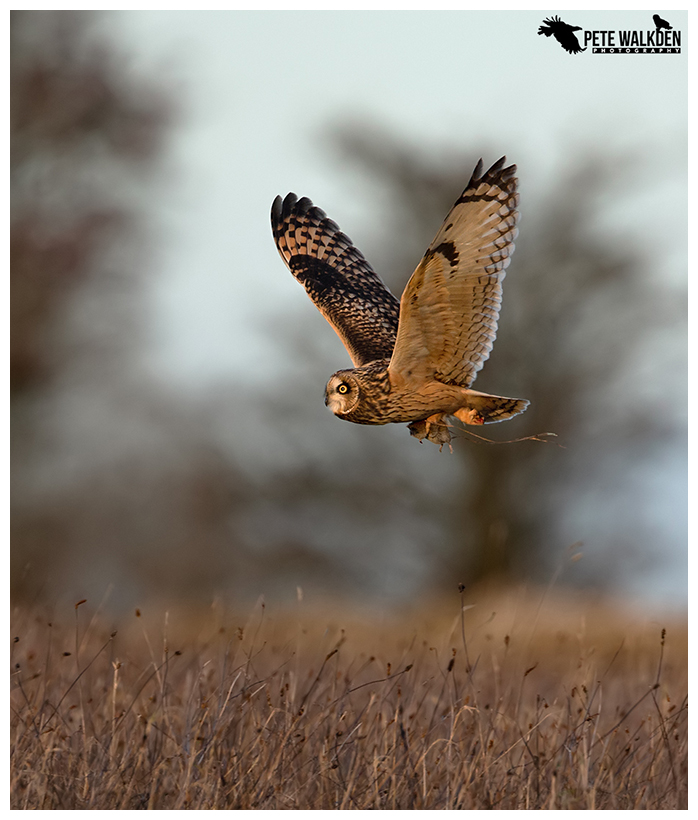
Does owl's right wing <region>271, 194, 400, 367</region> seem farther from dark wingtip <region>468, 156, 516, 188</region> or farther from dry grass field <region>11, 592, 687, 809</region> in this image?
dry grass field <region>11, 592, 687, 809</region>

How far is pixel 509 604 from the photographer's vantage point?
26.1ft

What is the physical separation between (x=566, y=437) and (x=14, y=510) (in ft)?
24.3

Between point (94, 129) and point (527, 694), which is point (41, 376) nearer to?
point (94, 129)

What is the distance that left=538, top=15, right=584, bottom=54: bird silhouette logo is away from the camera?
4.82m

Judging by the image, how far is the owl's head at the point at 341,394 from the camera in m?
3.31

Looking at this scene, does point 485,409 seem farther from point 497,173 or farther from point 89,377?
point 89,377

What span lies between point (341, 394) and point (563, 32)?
2.80m

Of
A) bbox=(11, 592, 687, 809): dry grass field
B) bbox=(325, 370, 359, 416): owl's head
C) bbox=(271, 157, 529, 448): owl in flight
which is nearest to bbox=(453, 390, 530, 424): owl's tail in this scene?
bbox=(271, 157, 529, 448): owl in flight

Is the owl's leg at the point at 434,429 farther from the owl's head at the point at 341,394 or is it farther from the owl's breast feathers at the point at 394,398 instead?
the owl's head at the point at 341,394

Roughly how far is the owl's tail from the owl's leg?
0.07 m

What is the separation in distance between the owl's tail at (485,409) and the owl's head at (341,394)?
460 millimetres

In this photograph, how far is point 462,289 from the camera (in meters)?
3.48

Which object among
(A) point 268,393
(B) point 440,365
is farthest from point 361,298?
(A) point 268,393

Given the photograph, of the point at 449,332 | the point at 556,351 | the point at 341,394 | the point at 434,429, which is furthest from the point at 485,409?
the point at 556,351
